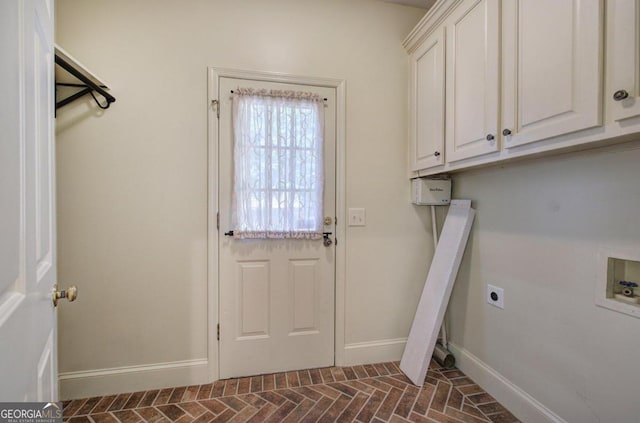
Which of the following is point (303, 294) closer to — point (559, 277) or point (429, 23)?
point (559, 277)

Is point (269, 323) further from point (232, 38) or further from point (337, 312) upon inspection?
point (232, 38)

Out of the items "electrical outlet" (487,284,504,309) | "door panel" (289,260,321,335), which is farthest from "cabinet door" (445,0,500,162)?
"door panel" (289,260,321,335)

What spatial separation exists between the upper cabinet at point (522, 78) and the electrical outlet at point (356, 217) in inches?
22.2

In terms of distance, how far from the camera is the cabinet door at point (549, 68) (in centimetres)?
106

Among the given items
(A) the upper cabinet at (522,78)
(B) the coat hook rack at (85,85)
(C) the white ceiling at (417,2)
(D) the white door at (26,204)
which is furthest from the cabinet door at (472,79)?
(B) the coat hook rack at (85,85)

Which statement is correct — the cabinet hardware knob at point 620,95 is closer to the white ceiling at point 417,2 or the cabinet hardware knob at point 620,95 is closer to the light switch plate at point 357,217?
the light switch plate at point 357,217

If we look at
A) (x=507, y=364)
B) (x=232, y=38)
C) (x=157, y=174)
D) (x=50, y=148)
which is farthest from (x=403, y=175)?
(x=50, y=148)

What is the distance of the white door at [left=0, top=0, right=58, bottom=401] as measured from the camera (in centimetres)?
53

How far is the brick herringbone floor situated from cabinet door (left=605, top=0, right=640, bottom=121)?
1703mm

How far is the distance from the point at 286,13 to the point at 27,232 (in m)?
2.14

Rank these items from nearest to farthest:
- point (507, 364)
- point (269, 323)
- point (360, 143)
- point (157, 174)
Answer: point (507, 364), point (157, 174), point (269, 323), point (360, 143)

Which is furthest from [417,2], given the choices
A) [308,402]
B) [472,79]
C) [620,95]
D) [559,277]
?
[308,402]

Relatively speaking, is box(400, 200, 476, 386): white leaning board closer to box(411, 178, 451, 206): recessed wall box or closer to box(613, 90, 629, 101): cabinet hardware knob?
box(411, 178, 451, 206): recessed wall box

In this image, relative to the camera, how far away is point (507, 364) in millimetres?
1758
